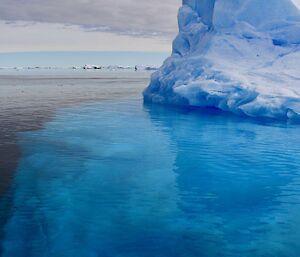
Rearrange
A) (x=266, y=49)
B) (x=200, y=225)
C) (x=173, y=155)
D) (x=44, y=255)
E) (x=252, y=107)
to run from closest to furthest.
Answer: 1. (x=44, y=255)
2. (x=200, y=225)
3. (x=173, y=155)
4. (x=252, y=107)
5. (x=266, y=49)

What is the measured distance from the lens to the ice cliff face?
20.1 metres

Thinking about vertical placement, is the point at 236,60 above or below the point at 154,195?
above

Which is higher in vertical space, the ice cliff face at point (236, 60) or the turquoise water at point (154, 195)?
the ice cliff face at point (236, 60)

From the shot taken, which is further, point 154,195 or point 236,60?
point 236,60

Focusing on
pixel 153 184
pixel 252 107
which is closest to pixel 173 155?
pixel 153 184

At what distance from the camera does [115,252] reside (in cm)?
633

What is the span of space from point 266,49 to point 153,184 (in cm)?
1731

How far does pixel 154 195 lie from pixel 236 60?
16801 mm

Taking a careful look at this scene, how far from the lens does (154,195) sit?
29.5 ft

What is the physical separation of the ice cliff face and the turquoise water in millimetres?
3922

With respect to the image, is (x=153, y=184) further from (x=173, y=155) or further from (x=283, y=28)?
(x=283, y=28)

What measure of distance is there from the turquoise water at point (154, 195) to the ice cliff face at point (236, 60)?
3.92m

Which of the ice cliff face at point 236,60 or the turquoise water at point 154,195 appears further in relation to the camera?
the ice cliff face at point 236,60

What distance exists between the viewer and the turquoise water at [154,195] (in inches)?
261
